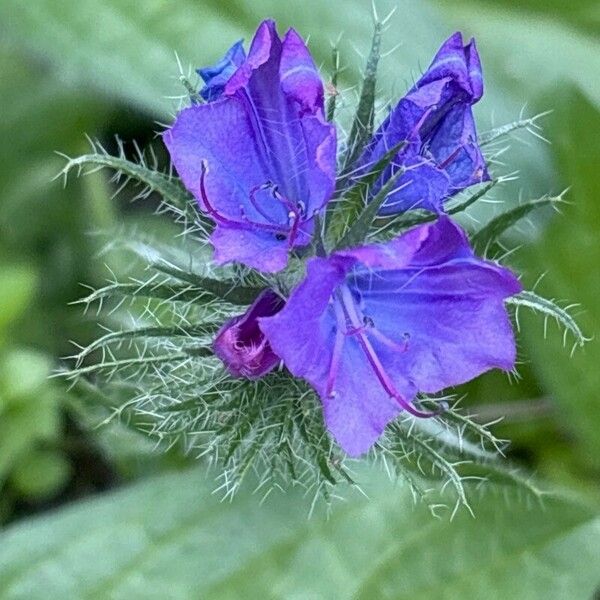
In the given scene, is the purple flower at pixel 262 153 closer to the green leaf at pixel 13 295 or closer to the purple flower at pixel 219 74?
the purple flower at pixel 219 74

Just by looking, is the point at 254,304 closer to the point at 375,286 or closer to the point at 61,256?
the point at 375,286

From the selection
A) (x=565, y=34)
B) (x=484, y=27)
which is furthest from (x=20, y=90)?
(x=565, y=34)

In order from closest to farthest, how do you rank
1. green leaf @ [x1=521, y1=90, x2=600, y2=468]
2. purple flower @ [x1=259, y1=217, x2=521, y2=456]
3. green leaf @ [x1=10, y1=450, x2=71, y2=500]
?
purple flower @ [x1=259, y1=217, x2=521, y2=456] → green leaf @ [x1=521, y1=90, x2=600, y2=468] → green leaf @ [x1=10, y1=450, x2=71, y2=500]

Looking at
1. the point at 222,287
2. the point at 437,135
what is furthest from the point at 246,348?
the point at 437,135

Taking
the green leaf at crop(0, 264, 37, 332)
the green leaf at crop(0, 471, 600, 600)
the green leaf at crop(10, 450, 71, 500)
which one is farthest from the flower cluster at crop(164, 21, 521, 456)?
the green leaf at crop(10, 450, 71, 500)

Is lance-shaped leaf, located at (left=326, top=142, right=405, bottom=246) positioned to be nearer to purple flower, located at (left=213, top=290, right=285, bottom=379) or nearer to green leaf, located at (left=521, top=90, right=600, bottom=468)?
purple flower, located at (left=213, top=290, right=285, bottom=379)

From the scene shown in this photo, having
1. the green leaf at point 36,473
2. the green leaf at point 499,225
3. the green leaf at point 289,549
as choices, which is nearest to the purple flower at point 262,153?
the green leaf at point 499,225

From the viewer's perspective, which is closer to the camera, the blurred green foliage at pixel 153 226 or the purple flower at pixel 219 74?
the purple flower at pixel 219 74

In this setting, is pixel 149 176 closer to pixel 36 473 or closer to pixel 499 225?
pixel 499 225
